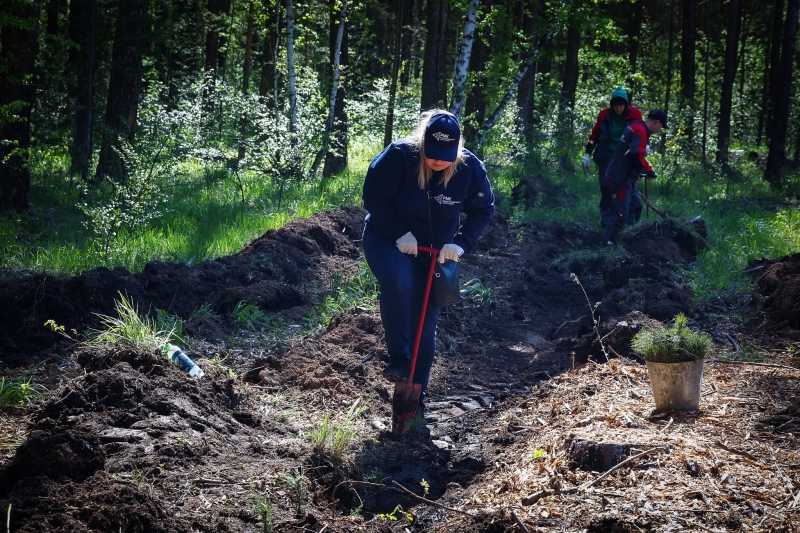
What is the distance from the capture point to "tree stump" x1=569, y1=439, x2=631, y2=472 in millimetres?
3971

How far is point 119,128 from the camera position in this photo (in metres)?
13.0

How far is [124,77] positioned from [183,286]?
7070mm

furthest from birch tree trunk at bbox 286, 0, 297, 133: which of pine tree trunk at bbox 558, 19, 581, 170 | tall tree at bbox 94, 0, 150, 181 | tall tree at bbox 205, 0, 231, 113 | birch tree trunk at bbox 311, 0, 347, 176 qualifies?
pine tree trunk at bbox 558, 19, 581, 170

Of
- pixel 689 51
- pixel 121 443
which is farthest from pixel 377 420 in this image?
pixel 689 51

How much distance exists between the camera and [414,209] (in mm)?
5125

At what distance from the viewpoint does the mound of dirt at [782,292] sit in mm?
7279

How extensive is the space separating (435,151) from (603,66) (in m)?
17.6

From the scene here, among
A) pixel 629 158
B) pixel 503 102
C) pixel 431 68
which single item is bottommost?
pixel 629 158

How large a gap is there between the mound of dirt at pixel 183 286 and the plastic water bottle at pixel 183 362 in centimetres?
66

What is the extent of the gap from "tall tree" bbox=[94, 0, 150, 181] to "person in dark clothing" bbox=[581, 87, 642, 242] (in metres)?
7.51

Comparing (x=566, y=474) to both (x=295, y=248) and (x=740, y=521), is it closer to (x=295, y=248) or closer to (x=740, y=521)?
(x=740, y=521)

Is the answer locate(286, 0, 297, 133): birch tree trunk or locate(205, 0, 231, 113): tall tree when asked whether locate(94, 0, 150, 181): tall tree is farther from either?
locate(205, 0, 231, 113): tall tree

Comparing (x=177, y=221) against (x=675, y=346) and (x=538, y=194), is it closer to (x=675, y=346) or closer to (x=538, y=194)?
(x=538, y=194)

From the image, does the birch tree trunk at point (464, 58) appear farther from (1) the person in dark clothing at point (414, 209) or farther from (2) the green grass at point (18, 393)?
(2) the green grass at point (18, 393)
